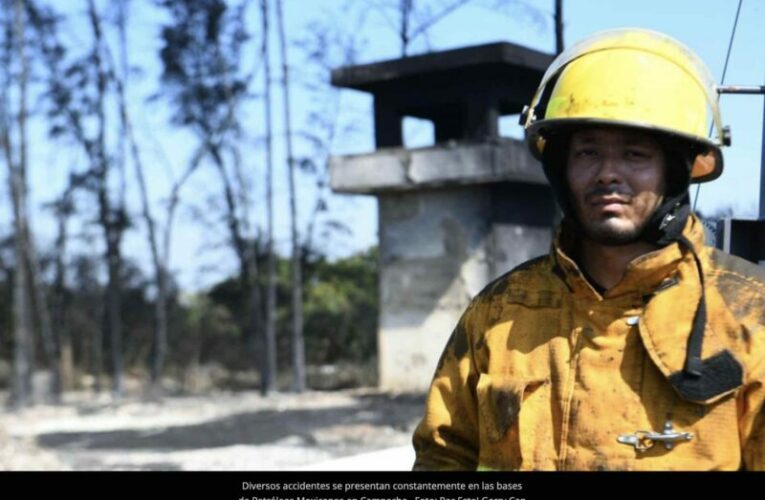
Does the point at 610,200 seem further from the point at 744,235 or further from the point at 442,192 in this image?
the point at 442,192

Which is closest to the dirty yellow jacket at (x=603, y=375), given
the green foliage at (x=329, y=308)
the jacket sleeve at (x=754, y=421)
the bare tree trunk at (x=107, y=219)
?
the jacket sleeve at (x=754, y=421)

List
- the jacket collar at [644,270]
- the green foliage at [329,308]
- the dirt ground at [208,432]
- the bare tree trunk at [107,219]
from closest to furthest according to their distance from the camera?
the jacket collar at [644,270] < the dirt ground at [208,432] < the bare tree trunk at [107,219] < the green foliage at [329,308]

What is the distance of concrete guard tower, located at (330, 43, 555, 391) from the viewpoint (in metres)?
11.2

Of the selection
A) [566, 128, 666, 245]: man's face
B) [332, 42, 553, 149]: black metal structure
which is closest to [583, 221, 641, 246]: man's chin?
[566, 128, 666, 245]: man's face

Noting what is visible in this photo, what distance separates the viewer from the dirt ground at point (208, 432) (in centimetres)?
814

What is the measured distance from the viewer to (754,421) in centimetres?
168

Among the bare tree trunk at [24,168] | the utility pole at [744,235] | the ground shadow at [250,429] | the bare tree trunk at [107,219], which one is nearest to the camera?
the utility pole at [744,235]

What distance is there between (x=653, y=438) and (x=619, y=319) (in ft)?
0.71

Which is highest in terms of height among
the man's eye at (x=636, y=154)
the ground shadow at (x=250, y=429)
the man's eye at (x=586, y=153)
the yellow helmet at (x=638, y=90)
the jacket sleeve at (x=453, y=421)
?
the yellow helmet at (x=638, y=90)

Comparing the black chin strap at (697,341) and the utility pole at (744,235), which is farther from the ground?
the utility pole at (744,235)

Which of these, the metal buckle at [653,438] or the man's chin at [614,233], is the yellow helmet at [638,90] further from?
the metal buckle at [653,438]

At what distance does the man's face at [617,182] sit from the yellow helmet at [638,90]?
0.05 meters

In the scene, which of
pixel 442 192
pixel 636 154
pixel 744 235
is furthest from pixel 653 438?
Answer: pixel 442 192

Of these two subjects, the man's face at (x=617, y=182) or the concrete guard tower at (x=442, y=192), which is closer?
the man's face at (x=617, y=182)
